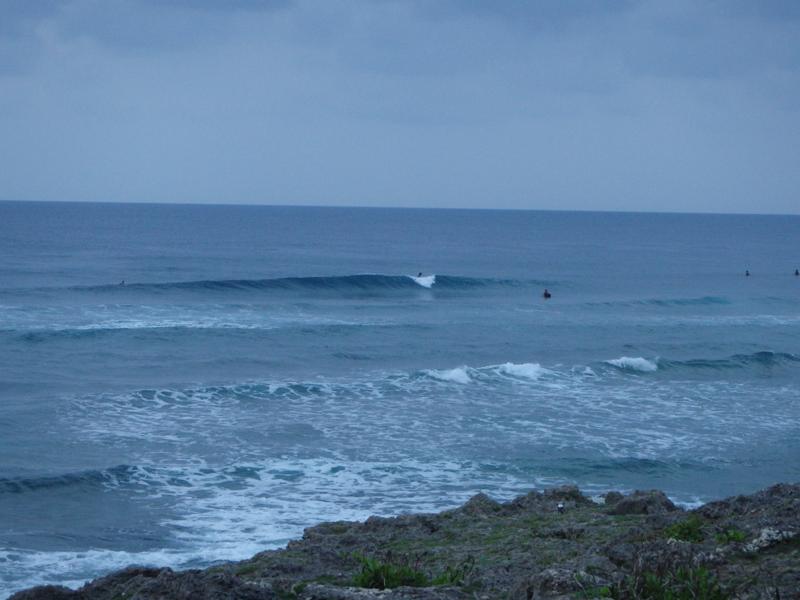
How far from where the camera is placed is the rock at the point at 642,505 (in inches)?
452

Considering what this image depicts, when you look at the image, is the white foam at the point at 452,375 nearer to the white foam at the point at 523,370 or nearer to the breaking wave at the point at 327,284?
the white foam at the point at 523,370

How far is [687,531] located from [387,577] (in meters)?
3.28

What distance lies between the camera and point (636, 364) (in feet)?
102

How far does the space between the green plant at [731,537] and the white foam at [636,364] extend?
22.6 meters

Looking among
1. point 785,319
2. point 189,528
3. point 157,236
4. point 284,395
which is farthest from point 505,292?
point 157,236

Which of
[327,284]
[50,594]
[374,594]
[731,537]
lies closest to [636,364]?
[731,537]

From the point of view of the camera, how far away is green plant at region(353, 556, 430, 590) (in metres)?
7.14

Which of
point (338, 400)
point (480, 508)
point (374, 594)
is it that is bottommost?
point (338, 400)

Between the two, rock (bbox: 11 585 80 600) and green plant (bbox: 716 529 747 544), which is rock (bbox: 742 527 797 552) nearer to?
green plant (bbox: 716 529 747 544)

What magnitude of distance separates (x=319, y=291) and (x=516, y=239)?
61160 millimetres

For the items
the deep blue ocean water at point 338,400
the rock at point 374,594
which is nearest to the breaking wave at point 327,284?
the deep blue ocean water at point 338,400

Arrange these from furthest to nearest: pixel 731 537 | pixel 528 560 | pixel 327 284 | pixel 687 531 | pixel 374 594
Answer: pixel 327 284 < pixel 687 531 < pixel 528 560 < pixel 731 537 < pixel 374 594

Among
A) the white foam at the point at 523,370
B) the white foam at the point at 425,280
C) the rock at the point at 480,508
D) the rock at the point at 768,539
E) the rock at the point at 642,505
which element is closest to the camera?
the rock at the point at 768,539

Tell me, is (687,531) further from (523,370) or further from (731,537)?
(523,370)
